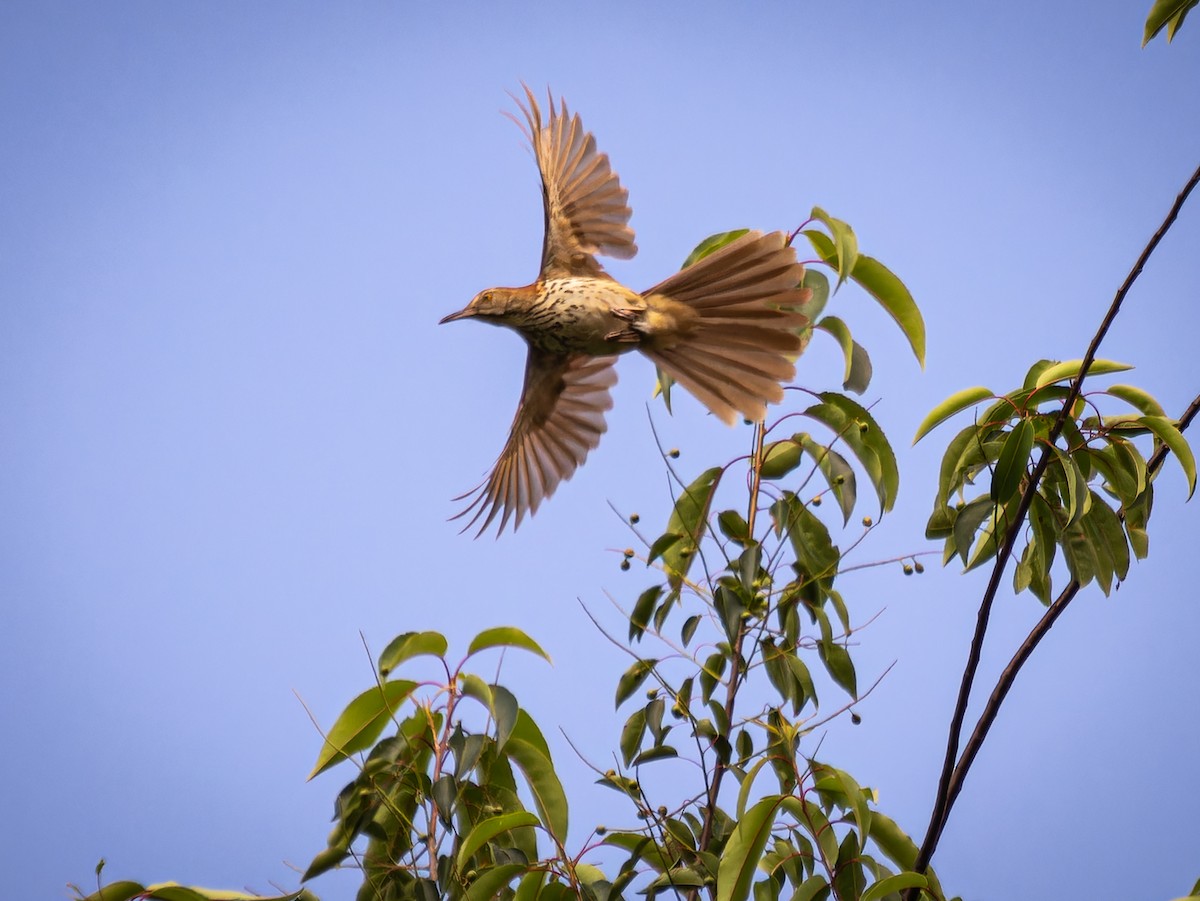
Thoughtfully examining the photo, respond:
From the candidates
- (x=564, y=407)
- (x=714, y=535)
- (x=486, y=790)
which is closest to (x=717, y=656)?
(x=714, y=535)

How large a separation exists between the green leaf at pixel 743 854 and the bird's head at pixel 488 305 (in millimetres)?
1196

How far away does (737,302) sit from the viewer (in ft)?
8.32

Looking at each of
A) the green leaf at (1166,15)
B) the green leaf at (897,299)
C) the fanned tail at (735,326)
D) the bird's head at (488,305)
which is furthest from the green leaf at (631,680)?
the green leaf at (1166,15)

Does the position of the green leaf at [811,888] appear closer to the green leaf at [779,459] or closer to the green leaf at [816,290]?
the green leaf at [779,459]

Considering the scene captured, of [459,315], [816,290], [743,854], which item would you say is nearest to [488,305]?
[459,315]

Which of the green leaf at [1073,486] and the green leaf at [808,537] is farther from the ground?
the green leaf at [808,537]

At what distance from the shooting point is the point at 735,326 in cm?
256

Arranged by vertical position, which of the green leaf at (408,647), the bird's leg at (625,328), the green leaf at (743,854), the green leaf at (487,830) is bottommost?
the green leaf at (743,854)

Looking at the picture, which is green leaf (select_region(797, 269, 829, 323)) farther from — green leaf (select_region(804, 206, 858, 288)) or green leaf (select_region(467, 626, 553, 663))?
green leaf (select_region(467, 626, 553, 663))

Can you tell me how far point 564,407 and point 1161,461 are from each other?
4.29ft

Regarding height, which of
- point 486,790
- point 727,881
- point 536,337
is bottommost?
point 727,881

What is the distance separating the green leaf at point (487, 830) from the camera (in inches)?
77.0

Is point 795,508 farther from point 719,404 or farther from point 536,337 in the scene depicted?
point 536,337

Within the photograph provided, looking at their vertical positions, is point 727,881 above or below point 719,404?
below
